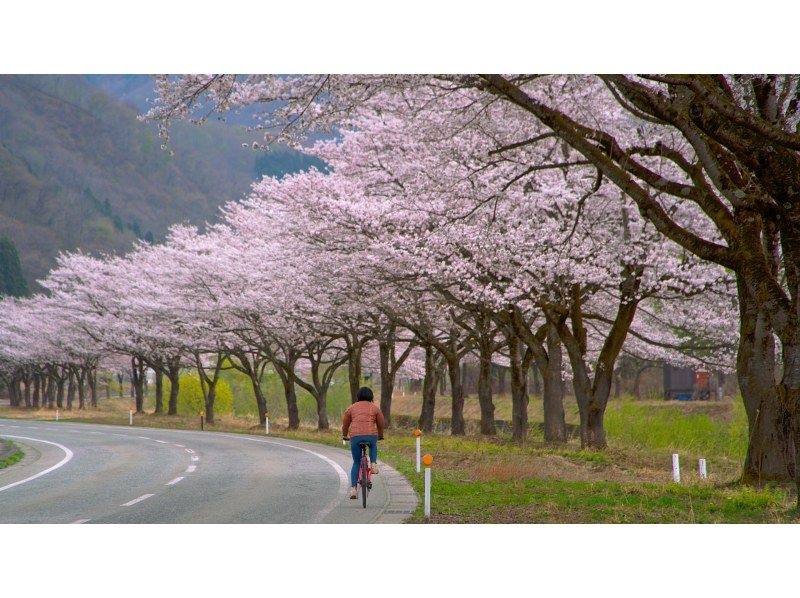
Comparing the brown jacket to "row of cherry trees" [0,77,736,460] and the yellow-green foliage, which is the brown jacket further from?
the yellow-green foliage

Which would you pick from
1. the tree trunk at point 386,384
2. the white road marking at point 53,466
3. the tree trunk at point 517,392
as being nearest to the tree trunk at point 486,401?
the tree trunk at point 517,392

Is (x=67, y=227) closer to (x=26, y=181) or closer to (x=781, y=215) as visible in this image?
(x=26, y=181)

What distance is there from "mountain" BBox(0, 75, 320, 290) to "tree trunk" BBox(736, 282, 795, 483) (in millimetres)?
→ 8769

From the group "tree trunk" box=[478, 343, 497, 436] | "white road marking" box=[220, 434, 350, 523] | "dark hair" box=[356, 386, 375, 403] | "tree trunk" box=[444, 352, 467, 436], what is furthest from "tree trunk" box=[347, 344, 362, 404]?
"dark hair" box=[356, 386, 375, 403]

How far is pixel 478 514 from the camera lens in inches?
491

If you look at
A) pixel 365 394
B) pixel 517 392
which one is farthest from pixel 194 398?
pixel 365 394

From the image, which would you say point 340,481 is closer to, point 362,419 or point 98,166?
point 362,419

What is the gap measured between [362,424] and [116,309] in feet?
140

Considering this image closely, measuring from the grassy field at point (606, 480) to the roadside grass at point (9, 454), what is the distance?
29.2 ft

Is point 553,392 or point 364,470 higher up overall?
point 553,392

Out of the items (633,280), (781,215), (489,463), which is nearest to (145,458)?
(489,463)

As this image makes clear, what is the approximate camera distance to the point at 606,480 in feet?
52.6

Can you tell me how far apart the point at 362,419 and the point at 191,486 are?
16.2ft

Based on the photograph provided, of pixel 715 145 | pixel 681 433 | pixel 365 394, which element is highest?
pixel 715 145
